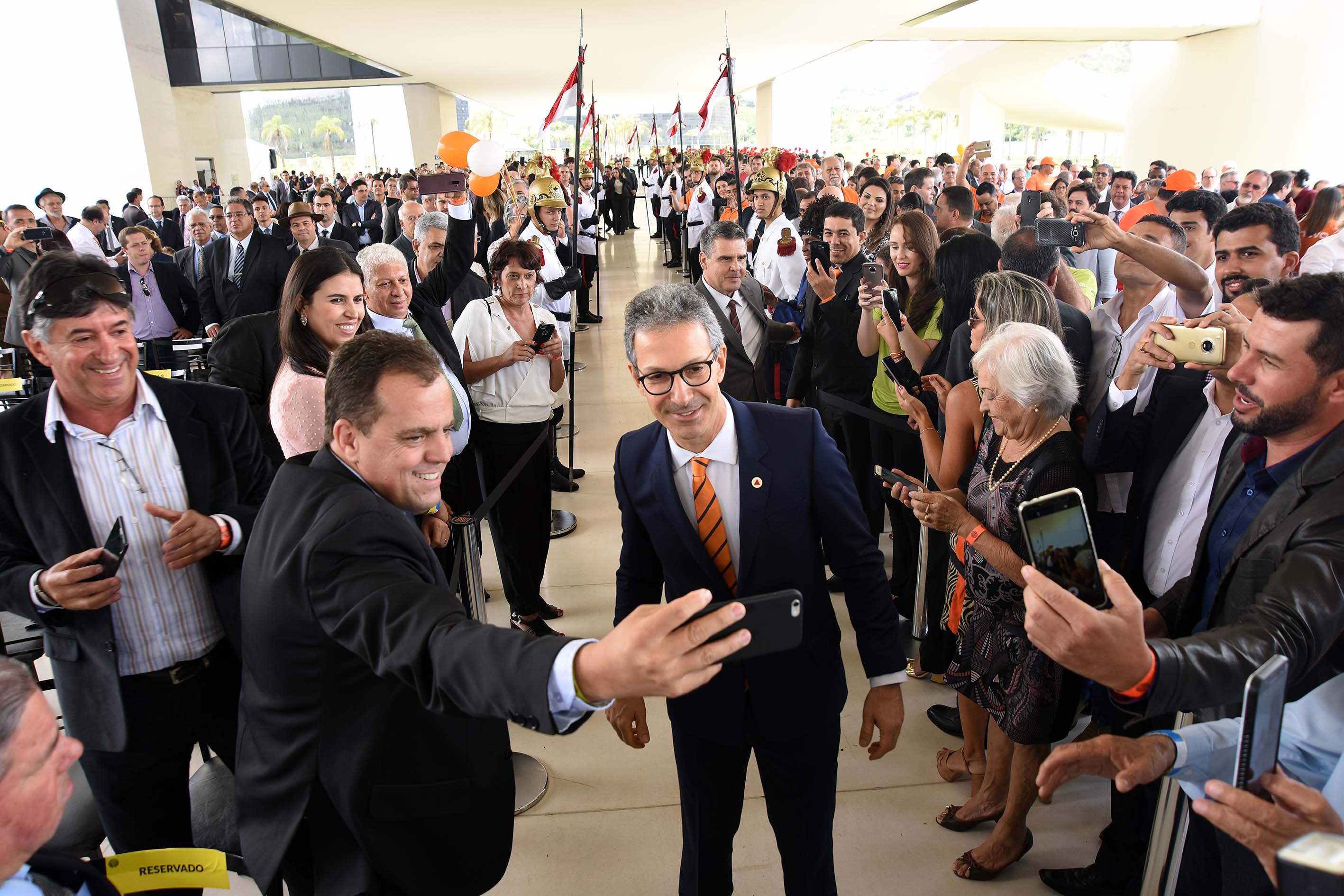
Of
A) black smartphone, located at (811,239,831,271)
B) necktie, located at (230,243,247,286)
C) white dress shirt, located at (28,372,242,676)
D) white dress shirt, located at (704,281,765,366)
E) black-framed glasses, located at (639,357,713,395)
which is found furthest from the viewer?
necktie, located at (230,243,247,286)

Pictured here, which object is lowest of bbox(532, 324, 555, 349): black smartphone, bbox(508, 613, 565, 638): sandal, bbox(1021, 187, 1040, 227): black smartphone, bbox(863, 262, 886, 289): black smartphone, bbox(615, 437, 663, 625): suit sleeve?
bbox(508, 613, 565, 638): sandal

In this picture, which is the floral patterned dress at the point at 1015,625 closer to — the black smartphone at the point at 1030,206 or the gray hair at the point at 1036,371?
the gray hair at the point at 1036,371

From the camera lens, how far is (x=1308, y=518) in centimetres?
154

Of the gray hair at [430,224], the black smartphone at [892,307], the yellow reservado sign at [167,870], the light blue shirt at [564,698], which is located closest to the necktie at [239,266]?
the gray hair at [430,224]

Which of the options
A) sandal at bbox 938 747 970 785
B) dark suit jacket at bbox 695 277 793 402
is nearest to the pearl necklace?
sandal at bbox 938 747 970 785

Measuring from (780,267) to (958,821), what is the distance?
15.3ft

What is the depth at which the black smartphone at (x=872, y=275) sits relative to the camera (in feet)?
13.1

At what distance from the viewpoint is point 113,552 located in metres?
1.96

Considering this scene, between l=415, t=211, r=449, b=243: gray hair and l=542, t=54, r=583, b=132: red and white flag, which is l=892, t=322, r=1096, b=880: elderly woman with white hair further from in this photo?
l=542, t=54, r=583, b=132: red and white flag

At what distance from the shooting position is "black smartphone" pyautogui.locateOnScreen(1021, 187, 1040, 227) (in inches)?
181

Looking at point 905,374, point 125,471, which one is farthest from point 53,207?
point 905,374

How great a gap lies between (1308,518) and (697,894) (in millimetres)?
1755

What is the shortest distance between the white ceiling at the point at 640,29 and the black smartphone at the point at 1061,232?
13.4m

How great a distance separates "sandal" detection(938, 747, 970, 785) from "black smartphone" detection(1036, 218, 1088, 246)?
82.3 inches
